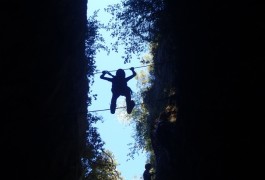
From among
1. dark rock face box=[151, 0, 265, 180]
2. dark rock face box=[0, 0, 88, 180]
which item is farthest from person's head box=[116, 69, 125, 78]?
dark rock face box=[151, 0, 265, 180]

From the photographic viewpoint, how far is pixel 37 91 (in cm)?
1491

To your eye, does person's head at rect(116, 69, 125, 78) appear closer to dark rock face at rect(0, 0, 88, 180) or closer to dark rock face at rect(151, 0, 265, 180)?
dark rock face at rect(0, 0, 88, 180)

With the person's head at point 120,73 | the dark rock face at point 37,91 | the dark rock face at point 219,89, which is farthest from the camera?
the person's head at point 120,73

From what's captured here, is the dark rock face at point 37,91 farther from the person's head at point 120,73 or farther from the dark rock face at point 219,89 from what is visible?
the dark rock face at point 219,89

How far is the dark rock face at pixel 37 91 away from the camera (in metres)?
13.5

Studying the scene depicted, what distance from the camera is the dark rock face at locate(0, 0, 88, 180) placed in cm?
1346

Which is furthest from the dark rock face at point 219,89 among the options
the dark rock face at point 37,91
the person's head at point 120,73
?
the dark rock face at point 37,91

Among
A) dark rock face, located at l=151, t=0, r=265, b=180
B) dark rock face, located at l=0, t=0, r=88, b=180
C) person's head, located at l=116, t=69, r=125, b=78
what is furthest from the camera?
person's head, located at l=116, t=69, r=125, b=78

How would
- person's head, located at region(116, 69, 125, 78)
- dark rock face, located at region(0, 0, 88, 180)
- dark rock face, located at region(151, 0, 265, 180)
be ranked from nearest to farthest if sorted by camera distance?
dark rock face, located at region(151, 0, 265, 180) < dark rock face, located at region(0, 0, 88, 180) < person's head, located at region(116, 69, 125, 78)

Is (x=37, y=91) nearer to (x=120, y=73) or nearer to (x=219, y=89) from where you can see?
(x=120, y=73)

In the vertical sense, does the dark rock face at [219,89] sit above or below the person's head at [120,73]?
below

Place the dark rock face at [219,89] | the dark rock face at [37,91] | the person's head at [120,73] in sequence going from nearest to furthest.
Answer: the dark rock face at [219,89]
the dark rock face at [37,91]
the person's head at [120,73]

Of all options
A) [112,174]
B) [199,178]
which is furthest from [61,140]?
[112,174]

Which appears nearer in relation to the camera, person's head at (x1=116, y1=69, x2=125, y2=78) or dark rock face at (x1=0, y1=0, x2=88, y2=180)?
dark rock face at (x1=0, y1=0, x2=88, y2=180)
